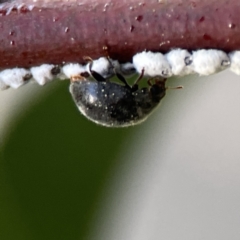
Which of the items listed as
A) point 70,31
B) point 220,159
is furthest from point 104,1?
point 220,159

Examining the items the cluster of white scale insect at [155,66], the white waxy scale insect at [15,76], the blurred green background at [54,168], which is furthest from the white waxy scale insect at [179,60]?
the blurred green background at [54,168]

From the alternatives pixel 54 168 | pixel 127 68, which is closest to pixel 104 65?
pixel 127 68

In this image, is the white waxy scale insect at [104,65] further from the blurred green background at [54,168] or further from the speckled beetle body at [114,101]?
the blurred green background at [54,168]

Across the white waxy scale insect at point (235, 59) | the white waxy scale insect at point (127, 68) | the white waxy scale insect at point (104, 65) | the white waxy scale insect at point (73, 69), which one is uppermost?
the white waxy scale insect at point (235, 59)

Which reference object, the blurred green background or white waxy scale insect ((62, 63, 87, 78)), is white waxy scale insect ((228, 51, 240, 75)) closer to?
white waxy scale insect ((62, 63, 87, 78))

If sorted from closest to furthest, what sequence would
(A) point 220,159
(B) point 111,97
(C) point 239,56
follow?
(C) point 239,56 → (B) point 111,97 → (A) point 220,159

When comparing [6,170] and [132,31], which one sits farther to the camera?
[6,170]

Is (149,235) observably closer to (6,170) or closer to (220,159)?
(220,159)
